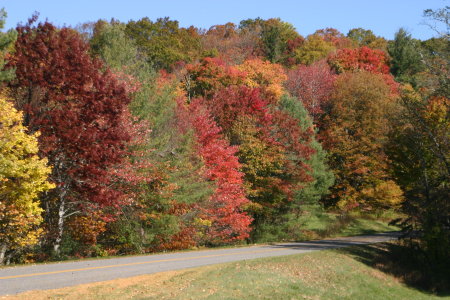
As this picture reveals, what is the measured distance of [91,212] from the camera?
24578 millimetres

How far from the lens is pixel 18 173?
1695 cm

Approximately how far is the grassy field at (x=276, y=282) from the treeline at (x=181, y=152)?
406cm

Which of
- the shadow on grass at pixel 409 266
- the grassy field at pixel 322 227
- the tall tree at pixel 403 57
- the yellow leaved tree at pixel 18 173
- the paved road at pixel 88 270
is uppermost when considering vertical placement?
the tall tree at pixel 403 57

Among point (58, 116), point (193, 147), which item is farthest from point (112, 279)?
point (193, 147)

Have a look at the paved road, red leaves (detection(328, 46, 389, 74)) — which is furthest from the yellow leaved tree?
red leaves (detection(328, 46, 389, 74))

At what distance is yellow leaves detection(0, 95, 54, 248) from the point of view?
1694cm

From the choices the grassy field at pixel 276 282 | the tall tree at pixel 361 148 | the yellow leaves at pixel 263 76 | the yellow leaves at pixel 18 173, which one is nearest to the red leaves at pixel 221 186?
the grassy field at pixel 276 282

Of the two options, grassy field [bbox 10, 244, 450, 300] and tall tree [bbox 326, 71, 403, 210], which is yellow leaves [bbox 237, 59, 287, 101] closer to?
tall tree [bbox 326, 71, 403, 210]

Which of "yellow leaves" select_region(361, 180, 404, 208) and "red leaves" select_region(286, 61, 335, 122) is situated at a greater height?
"red leaves" select_region(286, 61, 335, 122)

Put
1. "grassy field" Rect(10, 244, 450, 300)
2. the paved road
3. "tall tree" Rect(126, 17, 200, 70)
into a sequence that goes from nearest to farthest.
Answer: the paved road → "grassy field" Rect(10, 244, 450, 300) → "tall tree" Rect(126, 17, 200, 70)

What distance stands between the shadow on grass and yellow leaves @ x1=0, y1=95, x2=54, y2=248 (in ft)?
49.4

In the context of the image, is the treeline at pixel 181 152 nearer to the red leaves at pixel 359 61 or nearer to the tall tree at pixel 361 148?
the tall tree at pixel 361 148

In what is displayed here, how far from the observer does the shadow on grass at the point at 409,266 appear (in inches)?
906

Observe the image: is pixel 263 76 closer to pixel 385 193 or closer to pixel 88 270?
pixel 385 193
